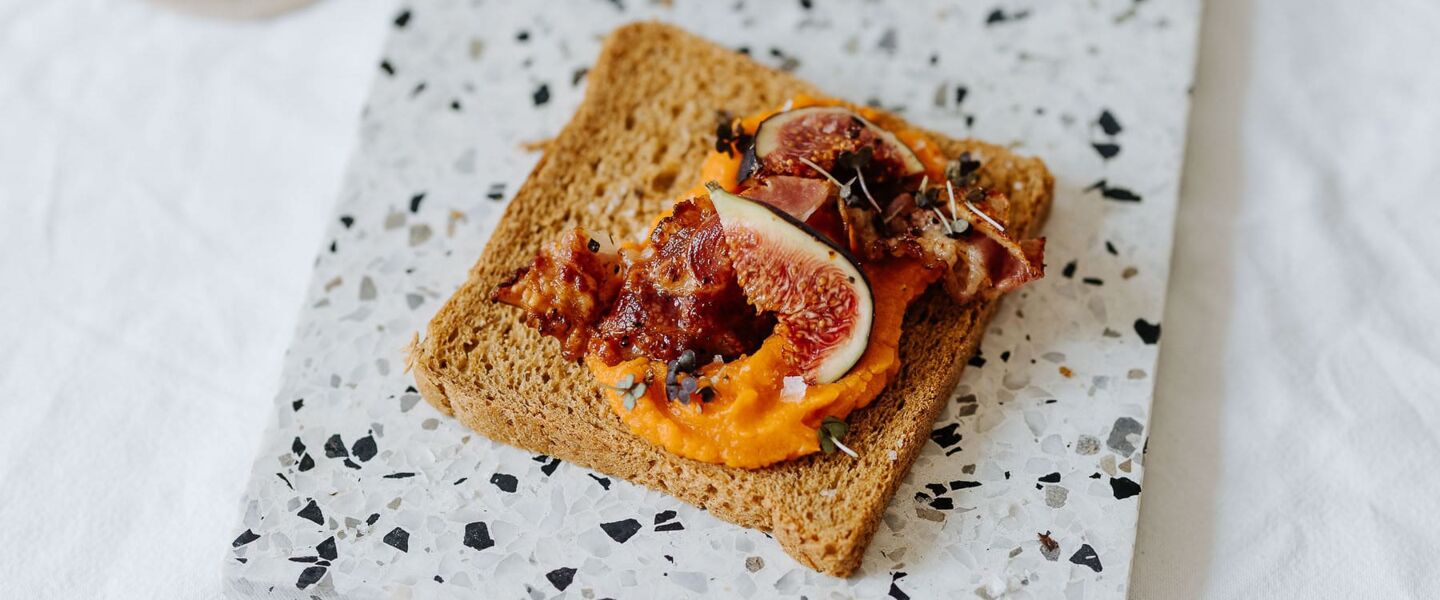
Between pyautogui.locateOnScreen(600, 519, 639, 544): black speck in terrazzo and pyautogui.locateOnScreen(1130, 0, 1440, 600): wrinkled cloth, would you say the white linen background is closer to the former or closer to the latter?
pyautogui.locateOnScreen(1130, 0, 1440, 600): wrinkled cloth

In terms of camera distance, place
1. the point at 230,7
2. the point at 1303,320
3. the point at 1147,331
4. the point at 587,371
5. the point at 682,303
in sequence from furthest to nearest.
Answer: the point at 230,7, the point at 1303,320, the point at 1147,331, the point at 587,371, the point at 682,303

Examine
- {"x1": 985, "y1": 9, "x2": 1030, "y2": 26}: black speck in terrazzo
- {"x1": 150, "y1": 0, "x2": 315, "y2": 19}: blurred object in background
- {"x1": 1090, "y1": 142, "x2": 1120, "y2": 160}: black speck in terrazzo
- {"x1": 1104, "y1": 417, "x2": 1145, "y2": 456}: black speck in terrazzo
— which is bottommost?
{"x1": 1104, "y1": 417, "x2": 1145, "y2": 456}: black speck in terrazzo

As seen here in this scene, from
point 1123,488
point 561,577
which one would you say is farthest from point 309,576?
point 1123,488

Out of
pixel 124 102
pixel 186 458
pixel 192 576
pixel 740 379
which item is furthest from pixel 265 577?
pixel 124 102

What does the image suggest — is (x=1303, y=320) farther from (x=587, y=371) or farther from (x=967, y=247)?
(x=587, y=371)

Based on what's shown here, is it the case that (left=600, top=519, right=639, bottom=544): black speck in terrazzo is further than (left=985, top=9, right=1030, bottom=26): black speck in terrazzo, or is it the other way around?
(left=985, top=9, right=1030, bottom=26): black speck in terrazzo

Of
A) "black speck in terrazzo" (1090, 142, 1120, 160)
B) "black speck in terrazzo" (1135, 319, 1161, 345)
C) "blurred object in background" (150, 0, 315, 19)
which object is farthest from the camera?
"blurred object in background" (150, 0, 315, 19)

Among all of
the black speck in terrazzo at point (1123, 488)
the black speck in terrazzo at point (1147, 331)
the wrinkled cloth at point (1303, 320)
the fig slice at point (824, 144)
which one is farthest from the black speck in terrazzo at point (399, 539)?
the black speck in terrazzo at point (1147, 331)

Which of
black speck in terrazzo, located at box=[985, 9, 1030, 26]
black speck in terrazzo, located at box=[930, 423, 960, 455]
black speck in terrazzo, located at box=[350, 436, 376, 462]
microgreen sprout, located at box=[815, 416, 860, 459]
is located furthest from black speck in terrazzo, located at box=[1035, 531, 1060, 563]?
black speck in terrazzo, located at box=[985, 9, 1030, 26]
